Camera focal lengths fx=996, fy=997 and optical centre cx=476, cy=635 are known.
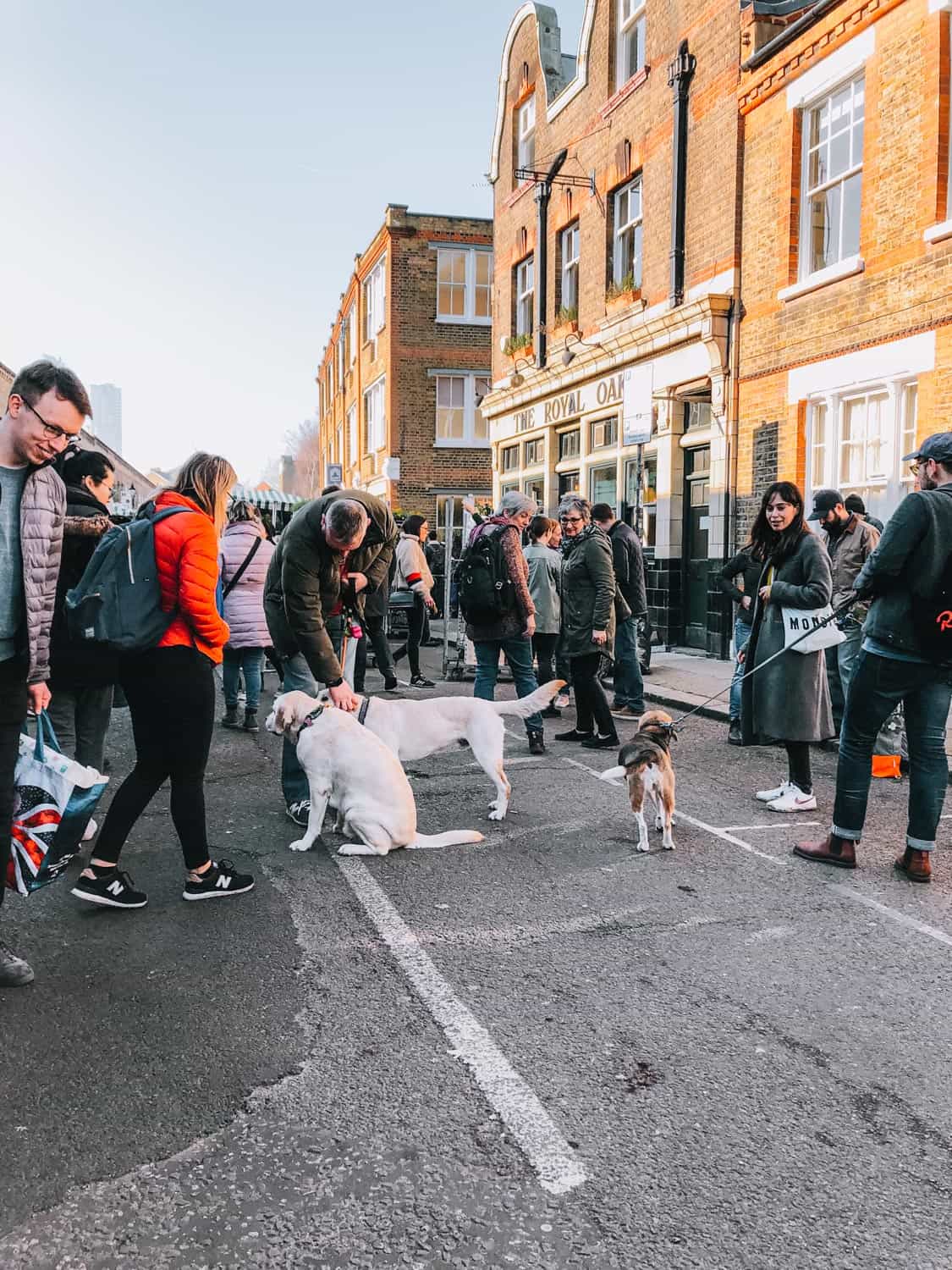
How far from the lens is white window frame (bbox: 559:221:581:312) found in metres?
19.7

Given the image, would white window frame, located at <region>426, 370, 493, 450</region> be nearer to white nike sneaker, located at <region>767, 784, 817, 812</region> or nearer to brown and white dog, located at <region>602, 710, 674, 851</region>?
white nike sneaker, located at <region>767, 784, 817, 812</region>

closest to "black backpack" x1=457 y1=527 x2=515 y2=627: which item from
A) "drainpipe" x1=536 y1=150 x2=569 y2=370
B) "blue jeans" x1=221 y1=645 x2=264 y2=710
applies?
"blue jeans" x1=221 y1=645 x2=264 y2=710

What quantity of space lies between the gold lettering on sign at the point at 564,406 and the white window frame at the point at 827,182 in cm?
672

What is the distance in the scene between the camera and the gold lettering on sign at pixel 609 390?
57.6 ft

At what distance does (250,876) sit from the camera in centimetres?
483

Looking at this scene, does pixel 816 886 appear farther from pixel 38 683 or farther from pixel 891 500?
pixel 891 500

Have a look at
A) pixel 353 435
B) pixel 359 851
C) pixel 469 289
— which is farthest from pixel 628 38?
pixel 353 435

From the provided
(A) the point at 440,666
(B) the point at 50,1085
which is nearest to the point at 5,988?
(B) the point at 50,1085

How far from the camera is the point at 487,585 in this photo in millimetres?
7707

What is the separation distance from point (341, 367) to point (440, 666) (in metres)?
33.4

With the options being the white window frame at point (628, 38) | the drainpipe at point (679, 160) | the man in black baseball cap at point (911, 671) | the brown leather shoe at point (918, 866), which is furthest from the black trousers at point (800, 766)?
the white window frame at point (628, 38)

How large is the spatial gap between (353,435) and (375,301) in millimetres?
6588

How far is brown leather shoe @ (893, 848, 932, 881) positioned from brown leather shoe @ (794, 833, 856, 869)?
10.9 inches

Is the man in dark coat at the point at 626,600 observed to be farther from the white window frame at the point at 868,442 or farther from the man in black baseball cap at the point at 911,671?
the man in black baseball cap at the point at 911,671
